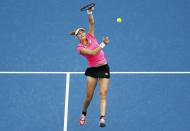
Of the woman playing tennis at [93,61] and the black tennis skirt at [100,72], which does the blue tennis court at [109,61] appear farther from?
the black tennis skirt at [100,72]

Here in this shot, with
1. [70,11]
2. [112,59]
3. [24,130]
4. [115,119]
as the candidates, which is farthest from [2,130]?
[70,11]

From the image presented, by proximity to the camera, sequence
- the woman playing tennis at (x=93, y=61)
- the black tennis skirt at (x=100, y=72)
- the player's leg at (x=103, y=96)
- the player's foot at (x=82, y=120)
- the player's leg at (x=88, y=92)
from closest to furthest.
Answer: the player's leg at (x=103, y=96) → the woman playing tennis at (x=93, y=61) → the black tennis skirt at (x=100, y=72) → the player's leg at (x=88, y=92) → the player's foot at (x=82, y=120)

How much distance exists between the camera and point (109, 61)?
16266 mm

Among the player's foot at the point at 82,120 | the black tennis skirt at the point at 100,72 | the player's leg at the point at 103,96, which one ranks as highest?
the black tennis skirt at the point at 100,72

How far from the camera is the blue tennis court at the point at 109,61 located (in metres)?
14.6

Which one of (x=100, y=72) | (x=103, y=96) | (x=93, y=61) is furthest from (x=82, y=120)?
(x=93, y=61)

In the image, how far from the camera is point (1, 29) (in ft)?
56.6

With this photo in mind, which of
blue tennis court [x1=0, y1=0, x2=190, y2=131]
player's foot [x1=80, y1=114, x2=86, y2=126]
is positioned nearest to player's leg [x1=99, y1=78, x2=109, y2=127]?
player's foot [x1=80, y1=114, x2=86, y2=126]

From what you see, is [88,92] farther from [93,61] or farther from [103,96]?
[93,61]

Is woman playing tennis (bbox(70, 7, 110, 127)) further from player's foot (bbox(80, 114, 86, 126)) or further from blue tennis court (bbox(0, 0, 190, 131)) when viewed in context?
blue tennis court (bbox(0, 0, 190, 131))

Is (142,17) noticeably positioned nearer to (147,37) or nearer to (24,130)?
(147,37)

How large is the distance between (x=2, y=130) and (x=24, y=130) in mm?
502

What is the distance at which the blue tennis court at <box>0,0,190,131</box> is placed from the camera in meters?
14.6

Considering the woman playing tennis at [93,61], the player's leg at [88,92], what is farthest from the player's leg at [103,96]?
the player's leg at [88,92]
